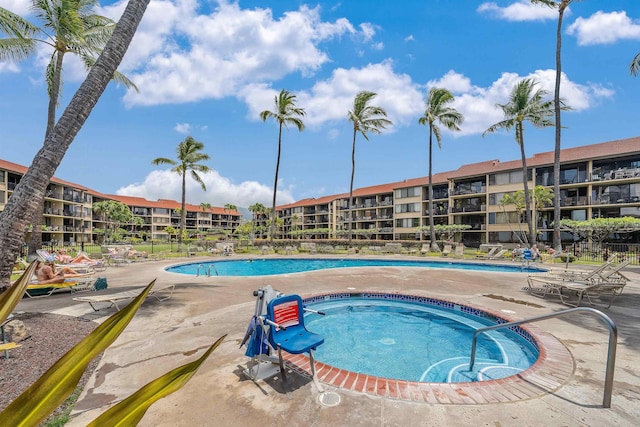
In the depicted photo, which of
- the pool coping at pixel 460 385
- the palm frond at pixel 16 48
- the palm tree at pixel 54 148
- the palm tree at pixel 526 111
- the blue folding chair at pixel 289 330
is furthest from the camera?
the palm tree at pixel 526 111

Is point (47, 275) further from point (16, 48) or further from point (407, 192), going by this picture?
point (407, 192)

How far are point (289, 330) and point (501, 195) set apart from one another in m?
38.6

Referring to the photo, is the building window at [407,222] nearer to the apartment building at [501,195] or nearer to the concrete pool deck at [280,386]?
the apartment building at [501,195]

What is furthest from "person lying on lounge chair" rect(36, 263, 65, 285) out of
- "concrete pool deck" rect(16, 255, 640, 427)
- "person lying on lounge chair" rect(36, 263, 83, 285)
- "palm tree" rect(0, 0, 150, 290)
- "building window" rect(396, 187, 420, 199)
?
"building window" rect(396, 187, 420, 199)

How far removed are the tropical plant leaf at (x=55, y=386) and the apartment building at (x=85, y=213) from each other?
4426 cm

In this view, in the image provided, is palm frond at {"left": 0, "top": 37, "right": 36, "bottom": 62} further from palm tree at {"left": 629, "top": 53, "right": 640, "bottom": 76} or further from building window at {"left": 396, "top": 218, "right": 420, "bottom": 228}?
building window at {"left": 396, "top": 218, "right": 420, "bottom": 228}

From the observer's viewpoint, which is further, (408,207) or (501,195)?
(408,207)

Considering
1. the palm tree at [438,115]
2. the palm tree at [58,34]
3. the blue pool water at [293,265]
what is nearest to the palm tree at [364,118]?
the palm tree at [438,115]

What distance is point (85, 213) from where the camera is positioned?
165ft

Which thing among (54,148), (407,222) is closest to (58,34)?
(54,148)

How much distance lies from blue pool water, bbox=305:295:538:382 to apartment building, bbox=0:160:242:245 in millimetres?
41070

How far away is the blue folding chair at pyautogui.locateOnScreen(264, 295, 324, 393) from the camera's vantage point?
409 cm

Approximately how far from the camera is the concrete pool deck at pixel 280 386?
3.35m

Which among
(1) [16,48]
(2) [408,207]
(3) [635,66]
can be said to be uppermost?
(1) [16,48]
